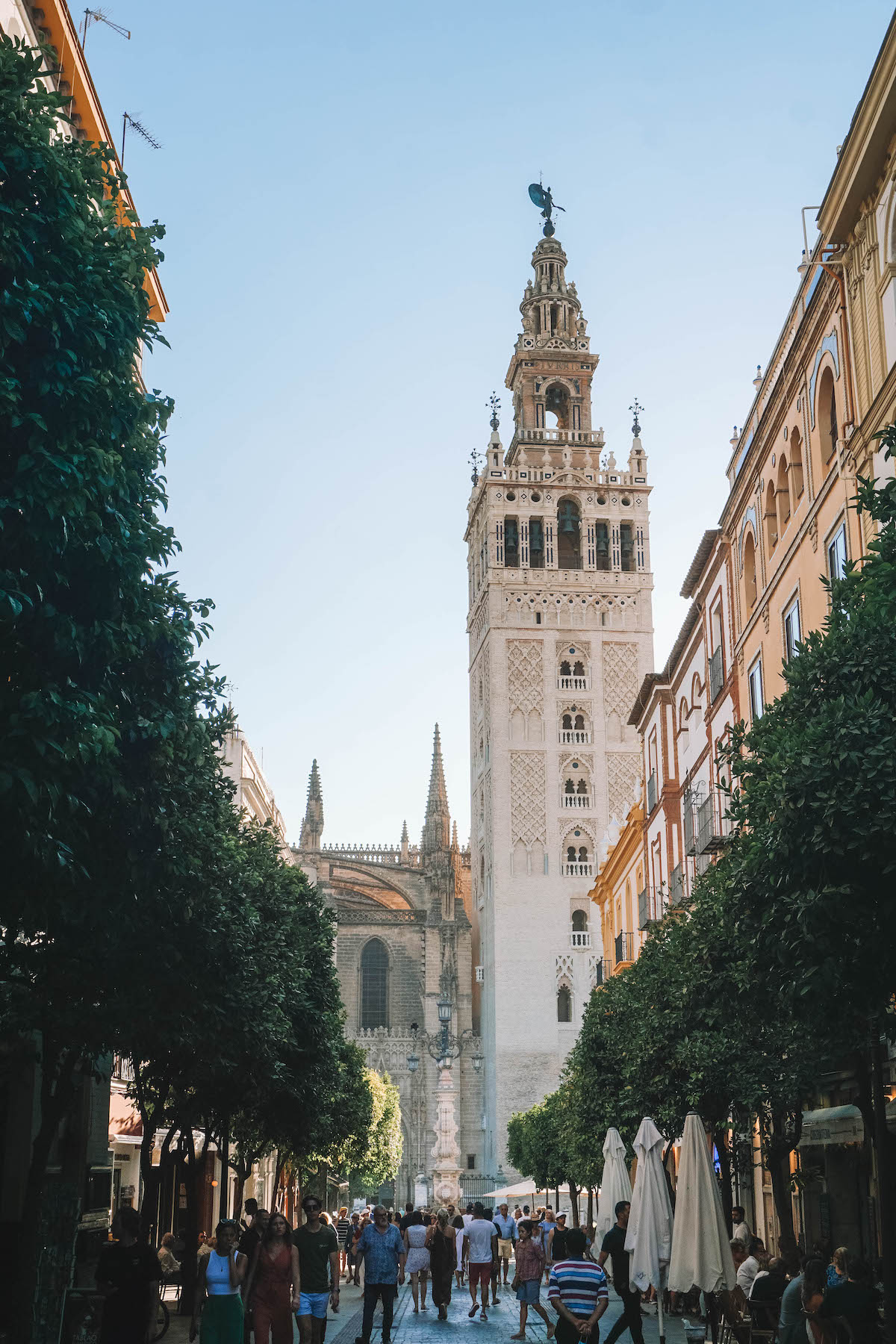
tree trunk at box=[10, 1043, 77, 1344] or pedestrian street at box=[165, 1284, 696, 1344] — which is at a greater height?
tree trunk at box=[10, 1043, 77, 1344]

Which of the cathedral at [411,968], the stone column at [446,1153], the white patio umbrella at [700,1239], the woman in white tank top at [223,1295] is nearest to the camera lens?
the woman in white tank top at [223,1295]

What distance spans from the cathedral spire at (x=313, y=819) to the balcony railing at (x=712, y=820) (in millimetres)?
48874

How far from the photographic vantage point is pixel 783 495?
76.0 ft

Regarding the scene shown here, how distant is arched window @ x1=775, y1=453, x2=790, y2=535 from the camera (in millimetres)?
22750

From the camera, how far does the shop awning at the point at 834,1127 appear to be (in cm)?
1797

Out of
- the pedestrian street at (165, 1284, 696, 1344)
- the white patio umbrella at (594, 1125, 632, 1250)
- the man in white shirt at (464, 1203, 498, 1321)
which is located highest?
the white patio umbrella at (594, 1125, 632, 1250)

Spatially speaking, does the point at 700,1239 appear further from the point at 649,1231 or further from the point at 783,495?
the point at 783,495

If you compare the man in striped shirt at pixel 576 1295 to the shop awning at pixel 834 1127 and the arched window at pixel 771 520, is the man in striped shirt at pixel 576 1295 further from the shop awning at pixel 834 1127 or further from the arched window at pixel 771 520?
the arched window at pixel 771 520

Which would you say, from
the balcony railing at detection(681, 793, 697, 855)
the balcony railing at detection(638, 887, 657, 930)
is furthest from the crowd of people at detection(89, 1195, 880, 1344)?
the balcony railing at detection(638, 887, 657, 930)

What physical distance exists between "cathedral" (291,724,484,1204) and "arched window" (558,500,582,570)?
1423 centimetres

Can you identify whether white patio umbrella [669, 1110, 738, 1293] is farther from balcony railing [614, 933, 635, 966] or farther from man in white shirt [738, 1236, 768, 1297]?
balcony railing [614, 933, 635, 966]

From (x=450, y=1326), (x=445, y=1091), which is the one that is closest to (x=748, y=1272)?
(x=450, y=1326)

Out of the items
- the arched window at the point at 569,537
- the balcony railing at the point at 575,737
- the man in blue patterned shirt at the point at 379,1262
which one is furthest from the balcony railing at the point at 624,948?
the arched window at the point at 569,537

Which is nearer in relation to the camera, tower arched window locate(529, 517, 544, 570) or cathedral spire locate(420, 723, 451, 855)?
tower arched window locate(529, 517, 544, 570)
